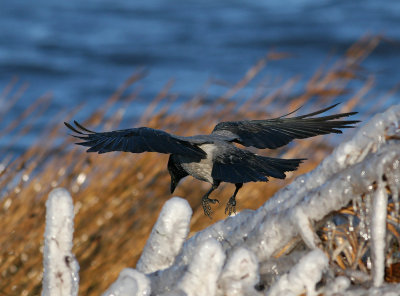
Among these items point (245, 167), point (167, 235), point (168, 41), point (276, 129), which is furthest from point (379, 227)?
point (168, 41)

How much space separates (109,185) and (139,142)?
153 cm

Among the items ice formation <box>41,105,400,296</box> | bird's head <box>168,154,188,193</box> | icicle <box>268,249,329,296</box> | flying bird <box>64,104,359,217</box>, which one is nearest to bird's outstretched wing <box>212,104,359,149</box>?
flying bird <box>64,104,359,217</box>

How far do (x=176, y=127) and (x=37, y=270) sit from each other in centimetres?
100

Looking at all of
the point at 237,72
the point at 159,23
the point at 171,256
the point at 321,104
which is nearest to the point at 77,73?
the point at 237,72

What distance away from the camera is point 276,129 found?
3312 millimetres

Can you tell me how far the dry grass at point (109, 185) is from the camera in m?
4.09

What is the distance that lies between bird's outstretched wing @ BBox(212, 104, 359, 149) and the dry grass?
1027 millimetres

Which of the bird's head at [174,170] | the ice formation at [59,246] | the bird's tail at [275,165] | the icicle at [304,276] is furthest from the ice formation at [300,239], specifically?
the bird's head at [174,170]

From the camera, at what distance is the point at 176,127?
14.5 ft

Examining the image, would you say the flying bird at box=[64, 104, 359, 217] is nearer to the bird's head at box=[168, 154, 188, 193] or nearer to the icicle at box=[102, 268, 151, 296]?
the bird's head at box=[168, 154, 188, 193]

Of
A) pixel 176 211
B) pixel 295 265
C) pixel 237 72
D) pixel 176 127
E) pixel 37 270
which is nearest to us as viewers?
pixel 295 265

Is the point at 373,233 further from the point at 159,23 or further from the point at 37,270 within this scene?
the point at 159,23

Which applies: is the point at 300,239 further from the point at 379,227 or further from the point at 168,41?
the point at 168,41

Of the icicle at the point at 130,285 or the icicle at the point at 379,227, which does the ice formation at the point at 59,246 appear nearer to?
the icicle at the point at 130,285
